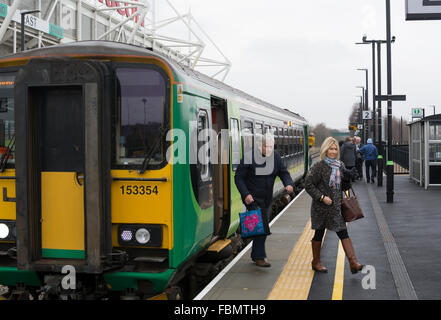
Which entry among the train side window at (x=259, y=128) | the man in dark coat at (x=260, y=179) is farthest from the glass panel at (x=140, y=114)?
the train side window at (x=259, y=128)

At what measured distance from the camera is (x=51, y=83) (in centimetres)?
550

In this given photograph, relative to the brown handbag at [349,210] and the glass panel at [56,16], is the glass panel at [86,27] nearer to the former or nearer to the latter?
the glass panel at [56,16]

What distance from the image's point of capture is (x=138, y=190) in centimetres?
560

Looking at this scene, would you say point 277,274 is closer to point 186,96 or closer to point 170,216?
point 170,216

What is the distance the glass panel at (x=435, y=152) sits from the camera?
60.7 ft

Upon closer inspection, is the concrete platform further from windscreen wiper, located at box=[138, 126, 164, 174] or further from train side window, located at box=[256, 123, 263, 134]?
train side window, located at box=[256, 123, 263, 134]

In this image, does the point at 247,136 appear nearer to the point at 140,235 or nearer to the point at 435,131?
the point at 140,235

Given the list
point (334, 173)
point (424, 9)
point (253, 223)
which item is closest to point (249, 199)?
point (253, 223)

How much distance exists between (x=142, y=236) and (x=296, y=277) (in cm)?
230

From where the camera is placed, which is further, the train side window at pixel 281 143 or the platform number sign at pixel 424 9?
the train side window at pixel 281 143

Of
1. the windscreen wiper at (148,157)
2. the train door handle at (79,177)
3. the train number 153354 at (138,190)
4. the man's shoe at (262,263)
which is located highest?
the windscreen wiper at (148,157)

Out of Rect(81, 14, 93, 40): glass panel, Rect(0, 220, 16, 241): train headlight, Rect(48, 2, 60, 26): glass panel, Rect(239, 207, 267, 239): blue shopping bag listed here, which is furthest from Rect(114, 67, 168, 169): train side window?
Rect(81, 14, 93, 40): glass panel

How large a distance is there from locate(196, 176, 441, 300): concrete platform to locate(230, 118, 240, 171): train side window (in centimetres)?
135
